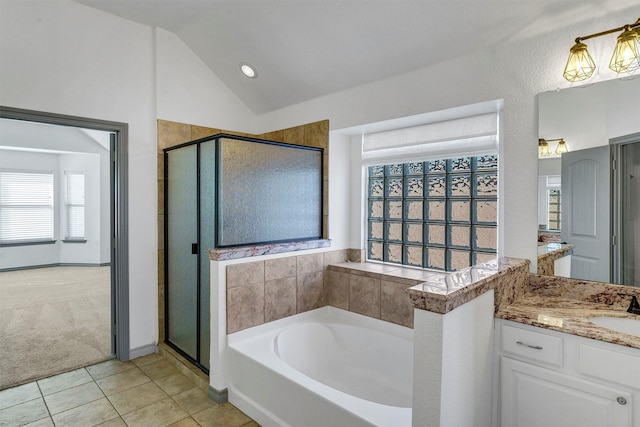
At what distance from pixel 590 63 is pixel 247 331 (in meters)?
2.53

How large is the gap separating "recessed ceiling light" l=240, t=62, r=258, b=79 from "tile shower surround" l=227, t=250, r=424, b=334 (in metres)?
1.64

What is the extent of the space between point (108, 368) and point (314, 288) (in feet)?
5.69

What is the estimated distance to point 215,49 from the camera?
9.86 feet

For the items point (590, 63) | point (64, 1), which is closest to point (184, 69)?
point (64, 1)

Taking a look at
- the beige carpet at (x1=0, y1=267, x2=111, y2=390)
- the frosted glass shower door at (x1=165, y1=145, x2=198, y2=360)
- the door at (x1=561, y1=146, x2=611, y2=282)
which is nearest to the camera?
the door at (x1=561, y1=146, x2=611, y2=282)

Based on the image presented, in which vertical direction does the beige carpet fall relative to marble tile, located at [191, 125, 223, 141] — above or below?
below

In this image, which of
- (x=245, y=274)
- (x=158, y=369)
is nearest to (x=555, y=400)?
(x=245, y=274)

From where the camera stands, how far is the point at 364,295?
2811 mm

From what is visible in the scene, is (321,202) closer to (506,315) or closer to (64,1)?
(506,315)

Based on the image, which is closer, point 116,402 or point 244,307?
point 116,402

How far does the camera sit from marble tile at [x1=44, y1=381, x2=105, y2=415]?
7.47 feet

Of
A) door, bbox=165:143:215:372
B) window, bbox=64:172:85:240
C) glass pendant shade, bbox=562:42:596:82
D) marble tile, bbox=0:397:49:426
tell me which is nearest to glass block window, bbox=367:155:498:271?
glass pendant shade, bbox=562:42:596:82

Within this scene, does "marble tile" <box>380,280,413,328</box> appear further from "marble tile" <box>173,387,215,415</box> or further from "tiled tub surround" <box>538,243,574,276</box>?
"marble tile" <box>173,387,215,415</box>

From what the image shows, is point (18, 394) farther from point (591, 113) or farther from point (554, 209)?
point (591, 113)
